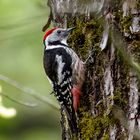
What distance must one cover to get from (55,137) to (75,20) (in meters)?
4.37

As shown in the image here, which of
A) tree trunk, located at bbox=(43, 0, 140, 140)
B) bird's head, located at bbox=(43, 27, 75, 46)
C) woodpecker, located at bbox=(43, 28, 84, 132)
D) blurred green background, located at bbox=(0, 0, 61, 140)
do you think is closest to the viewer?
tree trunk, located at bbox=(43, 0, 140, 140)

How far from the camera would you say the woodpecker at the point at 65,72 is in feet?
15.9

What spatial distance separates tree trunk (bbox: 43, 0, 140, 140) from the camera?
13.9 feet

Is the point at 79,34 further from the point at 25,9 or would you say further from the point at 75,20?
the point at 25,9

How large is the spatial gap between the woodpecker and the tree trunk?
0.31ft

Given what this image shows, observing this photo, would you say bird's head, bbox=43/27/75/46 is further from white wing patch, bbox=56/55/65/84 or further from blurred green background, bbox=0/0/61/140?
blurred green background, bbox=0/0/61/140

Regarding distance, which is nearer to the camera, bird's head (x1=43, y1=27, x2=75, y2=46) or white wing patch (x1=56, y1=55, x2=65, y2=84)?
bird's head (x1=43, y1=27, x2=75, y2=46)

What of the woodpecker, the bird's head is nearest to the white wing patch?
the woodpecker

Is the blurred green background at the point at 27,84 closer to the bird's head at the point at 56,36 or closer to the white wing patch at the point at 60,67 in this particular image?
the bird's head at the point at 56,36

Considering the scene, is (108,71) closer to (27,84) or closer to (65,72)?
(65,72)

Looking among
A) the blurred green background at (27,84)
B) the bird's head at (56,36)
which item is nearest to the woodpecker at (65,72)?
the bird's head at (56,36)

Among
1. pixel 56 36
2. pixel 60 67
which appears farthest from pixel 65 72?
pixel 56 36

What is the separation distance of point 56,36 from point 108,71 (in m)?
1.42

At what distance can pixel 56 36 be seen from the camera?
573 cm
